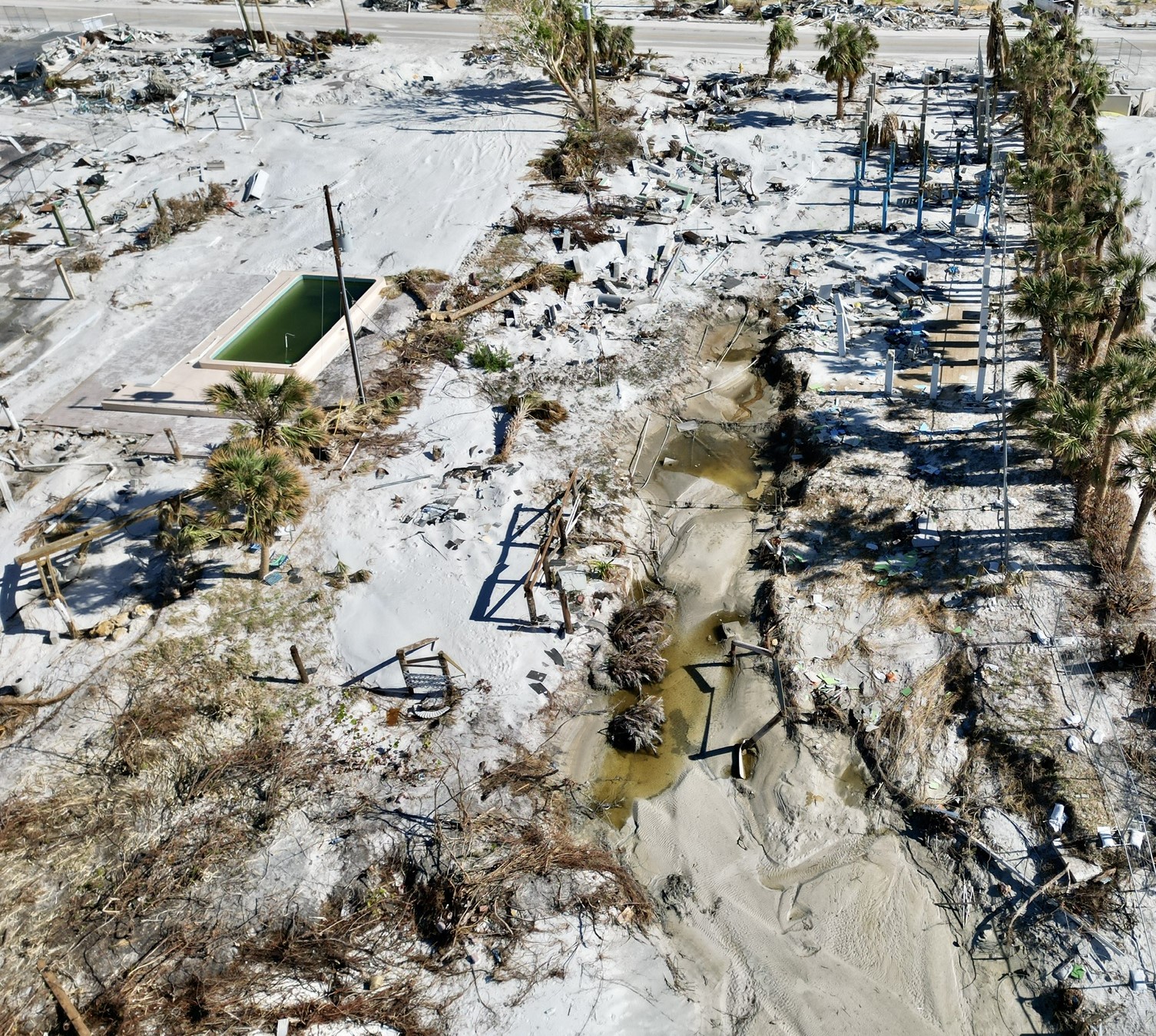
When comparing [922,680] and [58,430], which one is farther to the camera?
[58,430]

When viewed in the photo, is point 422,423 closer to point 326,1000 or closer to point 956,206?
point 326,1000

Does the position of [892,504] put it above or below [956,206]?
below

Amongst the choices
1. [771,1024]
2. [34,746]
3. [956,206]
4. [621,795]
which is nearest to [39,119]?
[34,746]

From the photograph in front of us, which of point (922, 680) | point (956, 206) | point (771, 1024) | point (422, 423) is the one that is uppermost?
point (956, 206)

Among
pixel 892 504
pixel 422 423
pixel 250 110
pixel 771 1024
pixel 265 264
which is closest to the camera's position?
pixel 771 1024

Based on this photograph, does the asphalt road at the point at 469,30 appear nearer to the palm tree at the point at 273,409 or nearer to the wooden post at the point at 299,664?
the palm tree at the point at 273,409

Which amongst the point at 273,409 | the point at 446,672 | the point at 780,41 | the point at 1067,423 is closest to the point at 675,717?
the point at 446,672

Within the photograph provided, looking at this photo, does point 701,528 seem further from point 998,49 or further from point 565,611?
point 998,49

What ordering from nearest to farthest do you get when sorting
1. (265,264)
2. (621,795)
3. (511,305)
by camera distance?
(621,795) → (511,305) → (265,264)
